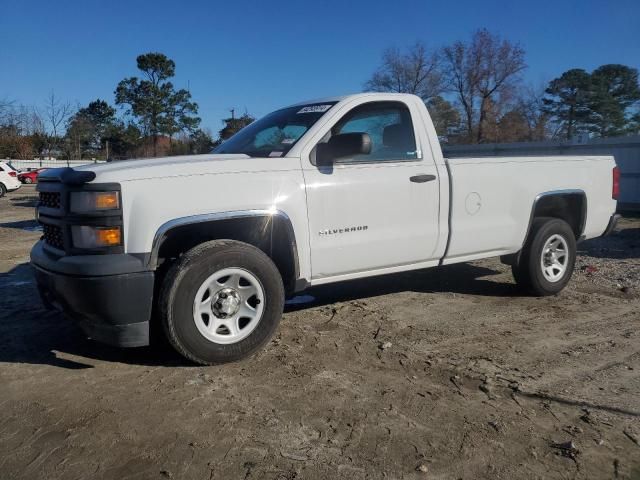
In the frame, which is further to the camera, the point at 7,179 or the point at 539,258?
the point at 7,179

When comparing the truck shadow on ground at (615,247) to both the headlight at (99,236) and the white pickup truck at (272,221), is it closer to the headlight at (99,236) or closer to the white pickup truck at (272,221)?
the white pickup truck at (272,221)

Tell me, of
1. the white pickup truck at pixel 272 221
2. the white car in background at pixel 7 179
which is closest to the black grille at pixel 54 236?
the white pickup truck at pixel 272 221

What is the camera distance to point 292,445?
2.83 m

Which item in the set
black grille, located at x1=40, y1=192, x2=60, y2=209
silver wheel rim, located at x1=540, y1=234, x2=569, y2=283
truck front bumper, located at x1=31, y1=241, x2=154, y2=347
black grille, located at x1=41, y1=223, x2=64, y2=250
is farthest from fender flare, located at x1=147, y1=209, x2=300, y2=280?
silver wheel rim, located at x1=540, y1=234, x2=569, y2=283

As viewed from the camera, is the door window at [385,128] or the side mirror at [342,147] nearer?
the side mirror at [342,147]

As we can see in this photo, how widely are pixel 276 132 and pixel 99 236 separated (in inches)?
76.0

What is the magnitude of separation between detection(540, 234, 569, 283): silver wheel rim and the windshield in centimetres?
287

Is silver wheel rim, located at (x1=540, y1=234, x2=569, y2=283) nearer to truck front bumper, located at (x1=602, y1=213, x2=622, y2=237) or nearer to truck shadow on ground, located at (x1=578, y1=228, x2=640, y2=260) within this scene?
truck front bumper, located at (x1=602, y1=213, x2=622, y2=237)

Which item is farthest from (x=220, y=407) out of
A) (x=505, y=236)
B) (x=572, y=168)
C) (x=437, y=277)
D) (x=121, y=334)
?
(x=572, y=168)

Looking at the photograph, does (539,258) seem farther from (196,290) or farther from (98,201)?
(98,201)

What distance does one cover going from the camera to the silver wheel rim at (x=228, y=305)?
3.77m

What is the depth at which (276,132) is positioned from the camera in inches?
189

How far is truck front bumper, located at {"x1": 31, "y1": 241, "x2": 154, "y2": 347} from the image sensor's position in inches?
134

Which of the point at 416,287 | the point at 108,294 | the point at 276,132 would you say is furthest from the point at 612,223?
the point at 108,294
